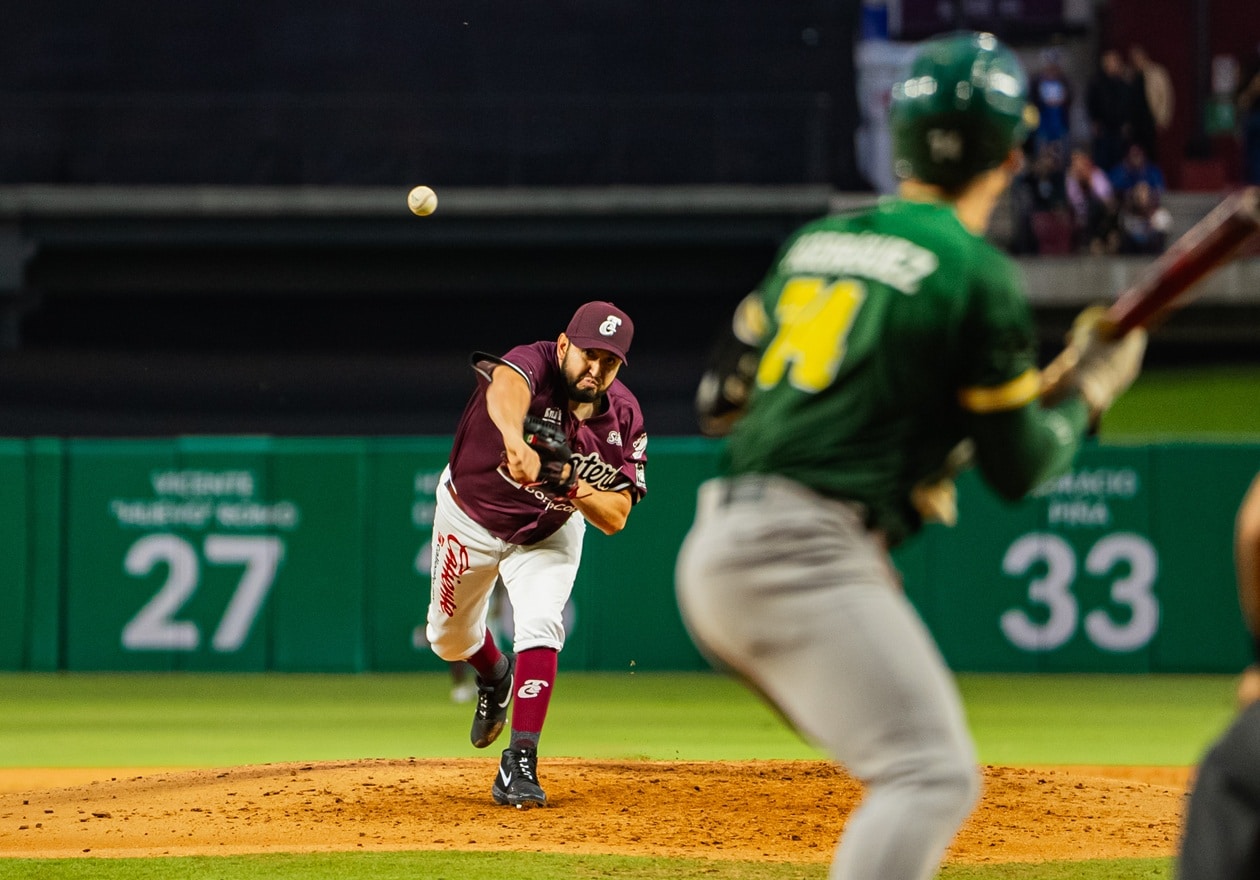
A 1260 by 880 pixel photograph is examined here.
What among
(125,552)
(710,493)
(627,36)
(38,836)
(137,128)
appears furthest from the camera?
(627,36)

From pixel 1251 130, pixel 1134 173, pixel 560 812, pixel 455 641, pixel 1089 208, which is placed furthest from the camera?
pixel 1251 130

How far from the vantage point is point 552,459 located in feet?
20.9

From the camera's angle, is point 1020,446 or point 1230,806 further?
point 1020,446

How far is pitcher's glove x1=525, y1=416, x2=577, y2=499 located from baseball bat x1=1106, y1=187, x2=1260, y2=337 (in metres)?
3.19

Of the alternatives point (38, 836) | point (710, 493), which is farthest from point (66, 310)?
point (710, 493)

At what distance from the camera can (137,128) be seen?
64.3ft

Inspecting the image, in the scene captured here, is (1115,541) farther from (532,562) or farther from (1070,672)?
(532,562)

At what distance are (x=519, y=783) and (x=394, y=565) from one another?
297 inches

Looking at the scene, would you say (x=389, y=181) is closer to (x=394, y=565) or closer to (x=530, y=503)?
(x=394, y=565)

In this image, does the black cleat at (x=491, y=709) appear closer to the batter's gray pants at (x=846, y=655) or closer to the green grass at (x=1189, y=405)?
the batter's gray pants at (x=846, y=655)

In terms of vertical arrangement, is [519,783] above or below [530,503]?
below

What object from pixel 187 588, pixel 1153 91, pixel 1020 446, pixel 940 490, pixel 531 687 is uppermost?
pixel 1153 91

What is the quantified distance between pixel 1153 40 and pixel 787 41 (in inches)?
190

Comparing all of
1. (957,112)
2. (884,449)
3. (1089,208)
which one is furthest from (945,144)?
(1089,208)
